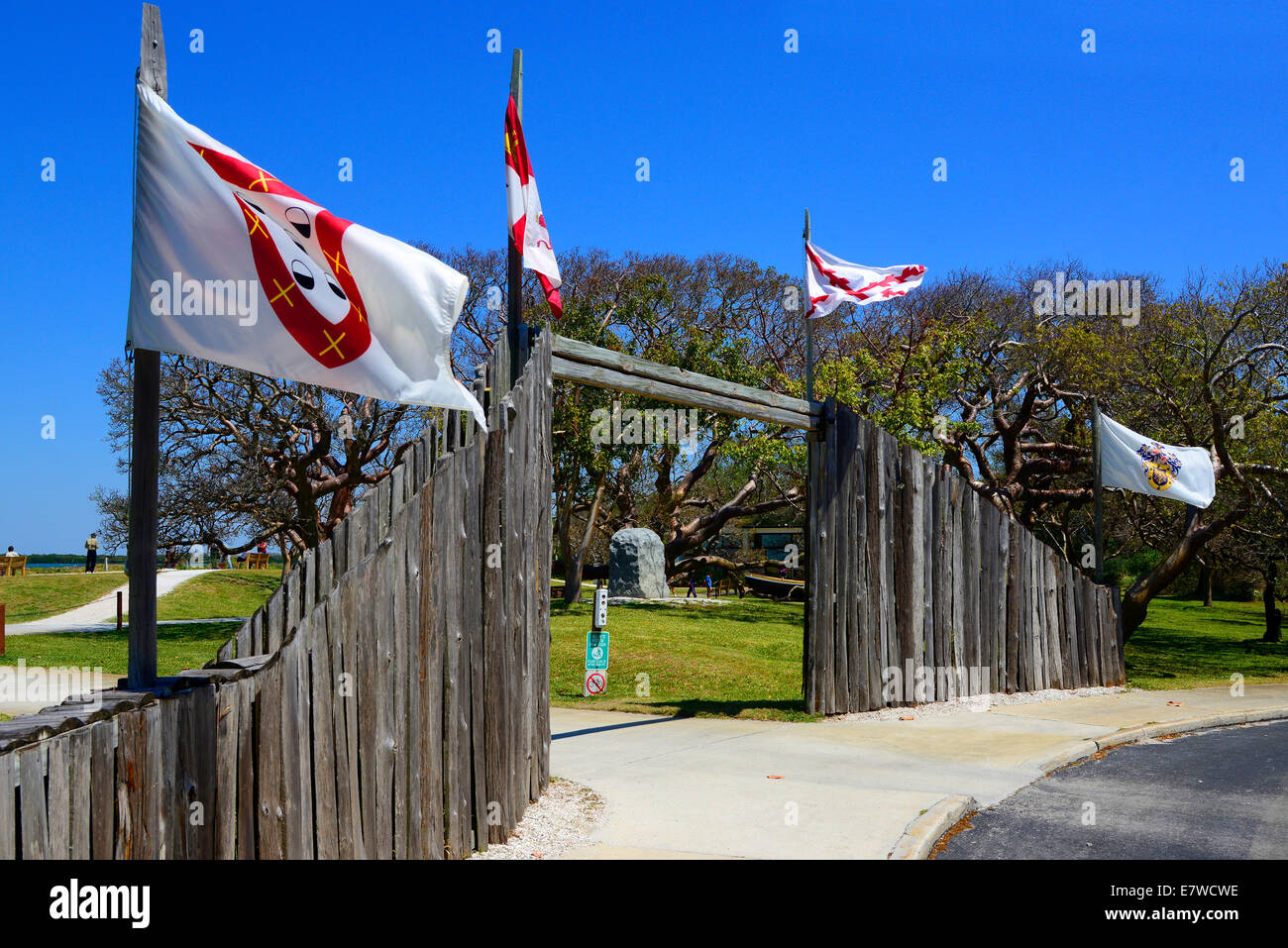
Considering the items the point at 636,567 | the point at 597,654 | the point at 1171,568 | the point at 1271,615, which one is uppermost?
the point at 1171,568

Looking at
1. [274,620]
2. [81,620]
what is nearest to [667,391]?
[274,620]

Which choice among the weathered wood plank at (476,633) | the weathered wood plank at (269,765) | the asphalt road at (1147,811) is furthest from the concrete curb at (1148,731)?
the weathered wood plank at (269,765)

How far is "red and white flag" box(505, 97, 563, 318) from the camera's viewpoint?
23.3 ft

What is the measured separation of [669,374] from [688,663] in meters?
7.33

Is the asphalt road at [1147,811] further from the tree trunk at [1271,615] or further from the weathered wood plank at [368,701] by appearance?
the tree trunk at [1271,615]

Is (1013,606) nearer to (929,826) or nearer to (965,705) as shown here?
(965,705)

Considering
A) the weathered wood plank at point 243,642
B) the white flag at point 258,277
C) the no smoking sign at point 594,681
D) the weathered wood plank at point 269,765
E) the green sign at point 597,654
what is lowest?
the no smoking sign at point 594,681

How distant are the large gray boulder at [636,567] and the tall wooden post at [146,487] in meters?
22.8

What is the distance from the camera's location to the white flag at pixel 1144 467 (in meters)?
14.3

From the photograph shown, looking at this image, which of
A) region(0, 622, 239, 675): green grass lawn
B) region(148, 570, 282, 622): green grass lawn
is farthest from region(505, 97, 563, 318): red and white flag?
region(148, 570, 282, 622): green grass lawn

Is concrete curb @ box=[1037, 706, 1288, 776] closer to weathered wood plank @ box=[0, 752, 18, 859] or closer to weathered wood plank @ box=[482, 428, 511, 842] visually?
weathered wood plank @ box=[482, 428, 511, 842]

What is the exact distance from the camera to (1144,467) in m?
14.3
